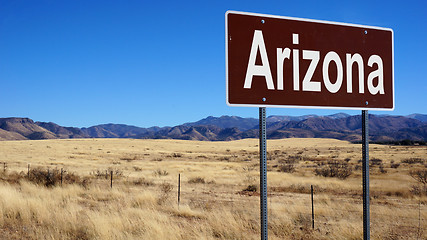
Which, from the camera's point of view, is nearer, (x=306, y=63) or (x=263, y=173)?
(x=263, y=173)

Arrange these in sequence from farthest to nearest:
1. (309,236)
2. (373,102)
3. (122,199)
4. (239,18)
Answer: (122,199), (309,236), (373,102), (239,18)

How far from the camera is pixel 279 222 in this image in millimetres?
9727

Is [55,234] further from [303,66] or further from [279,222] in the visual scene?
[303,66]

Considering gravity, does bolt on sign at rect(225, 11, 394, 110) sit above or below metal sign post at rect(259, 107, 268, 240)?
above

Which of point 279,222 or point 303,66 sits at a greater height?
point 303,66

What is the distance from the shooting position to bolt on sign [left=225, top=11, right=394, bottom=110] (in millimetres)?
3453

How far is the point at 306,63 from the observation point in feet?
12.3

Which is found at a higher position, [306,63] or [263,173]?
[306,63]

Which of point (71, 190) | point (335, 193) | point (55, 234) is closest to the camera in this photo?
point (55, 234)

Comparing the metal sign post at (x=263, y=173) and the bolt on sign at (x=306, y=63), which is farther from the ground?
the bolt on sign at (x=306, y=63)

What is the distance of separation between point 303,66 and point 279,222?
6964 millimetres

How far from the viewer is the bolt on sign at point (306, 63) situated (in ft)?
11.3

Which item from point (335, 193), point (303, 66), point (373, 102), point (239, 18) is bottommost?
point (335, 193)

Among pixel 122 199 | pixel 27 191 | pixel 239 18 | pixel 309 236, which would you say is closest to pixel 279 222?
pixel 309 236
